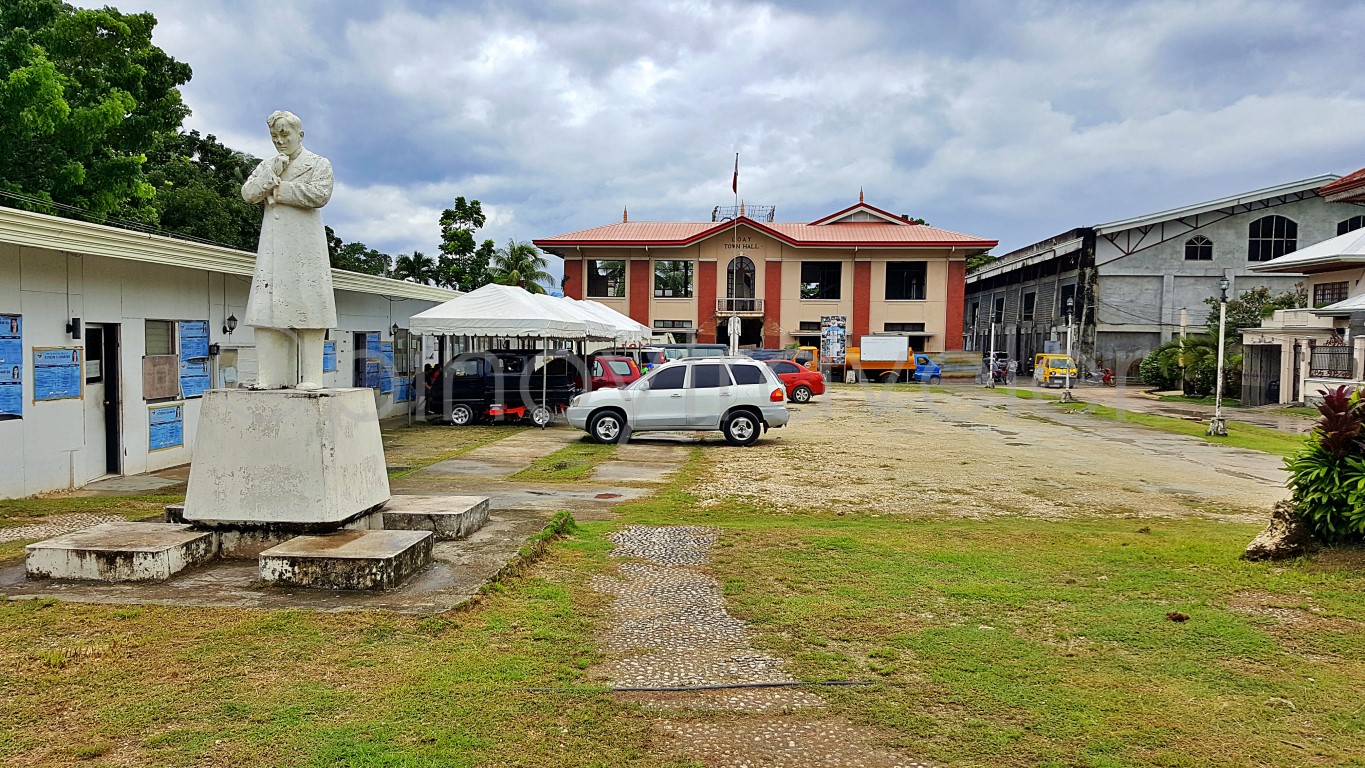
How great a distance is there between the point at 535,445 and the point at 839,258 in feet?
103

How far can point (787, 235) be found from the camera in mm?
43750

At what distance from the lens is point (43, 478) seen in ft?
33.4

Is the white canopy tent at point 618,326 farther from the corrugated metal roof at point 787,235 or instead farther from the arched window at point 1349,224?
the arched window at point 1349,224

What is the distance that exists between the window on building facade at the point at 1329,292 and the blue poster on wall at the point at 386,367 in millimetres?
30744

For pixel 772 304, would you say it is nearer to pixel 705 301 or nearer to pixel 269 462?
pixel 705 301

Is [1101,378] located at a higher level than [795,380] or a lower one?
lower

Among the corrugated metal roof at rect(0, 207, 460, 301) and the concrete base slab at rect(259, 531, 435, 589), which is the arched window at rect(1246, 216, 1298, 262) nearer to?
the corrugated metal roof at rect(0, 207, 460, 301)

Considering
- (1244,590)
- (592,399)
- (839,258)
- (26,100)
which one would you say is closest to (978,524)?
(1244,590)

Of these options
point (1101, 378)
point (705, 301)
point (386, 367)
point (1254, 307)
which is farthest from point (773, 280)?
point (386, 367)

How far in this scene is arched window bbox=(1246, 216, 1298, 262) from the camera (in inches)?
1645

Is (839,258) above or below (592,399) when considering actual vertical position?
above

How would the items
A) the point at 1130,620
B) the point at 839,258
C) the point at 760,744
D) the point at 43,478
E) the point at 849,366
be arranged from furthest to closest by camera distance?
the point at 839,258
the point at 849,366
the point at 43,478
the point at 1130,620
the point at 760,744

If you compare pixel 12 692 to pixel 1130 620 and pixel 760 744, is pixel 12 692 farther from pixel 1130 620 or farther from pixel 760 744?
pixel 1130 620

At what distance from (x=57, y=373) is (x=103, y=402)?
113cm
